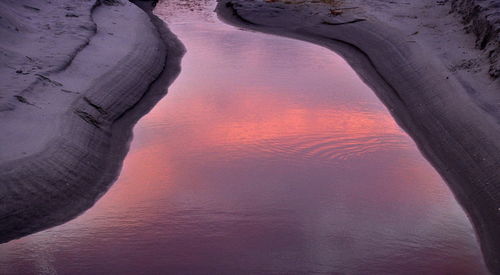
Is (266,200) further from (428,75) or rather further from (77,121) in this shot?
(428,75)

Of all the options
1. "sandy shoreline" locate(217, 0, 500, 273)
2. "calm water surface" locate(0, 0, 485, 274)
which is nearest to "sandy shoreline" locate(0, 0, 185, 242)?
"calm water surface" locate(0, 0, 485, 274)

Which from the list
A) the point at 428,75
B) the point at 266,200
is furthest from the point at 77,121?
the point at 428,75

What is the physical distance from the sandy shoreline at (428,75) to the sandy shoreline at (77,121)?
12.8 feet

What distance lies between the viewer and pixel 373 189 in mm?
7508

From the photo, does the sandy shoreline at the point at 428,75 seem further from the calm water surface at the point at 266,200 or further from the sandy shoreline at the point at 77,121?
the sandy shoreline at the point at 77,121

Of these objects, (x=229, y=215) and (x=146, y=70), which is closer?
(x=229, y=215)

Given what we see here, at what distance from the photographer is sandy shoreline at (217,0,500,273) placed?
757cm

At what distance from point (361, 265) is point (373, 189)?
1.69 meters

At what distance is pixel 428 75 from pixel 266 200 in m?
4.85

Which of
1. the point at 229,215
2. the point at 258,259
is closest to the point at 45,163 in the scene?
the point at 229,215

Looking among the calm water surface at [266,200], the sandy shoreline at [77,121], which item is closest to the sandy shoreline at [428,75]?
the calm water surface at [266,200]

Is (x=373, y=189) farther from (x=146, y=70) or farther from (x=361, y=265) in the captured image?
(x=146, y=70)

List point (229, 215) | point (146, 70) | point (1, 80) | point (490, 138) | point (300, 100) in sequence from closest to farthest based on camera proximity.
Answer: point (229, 215)
point (490, 138)
point (1, 80)
point (300, 100)
point (146, 70)

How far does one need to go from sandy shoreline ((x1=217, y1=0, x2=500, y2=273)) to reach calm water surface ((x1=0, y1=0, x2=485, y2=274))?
0.83 feet
